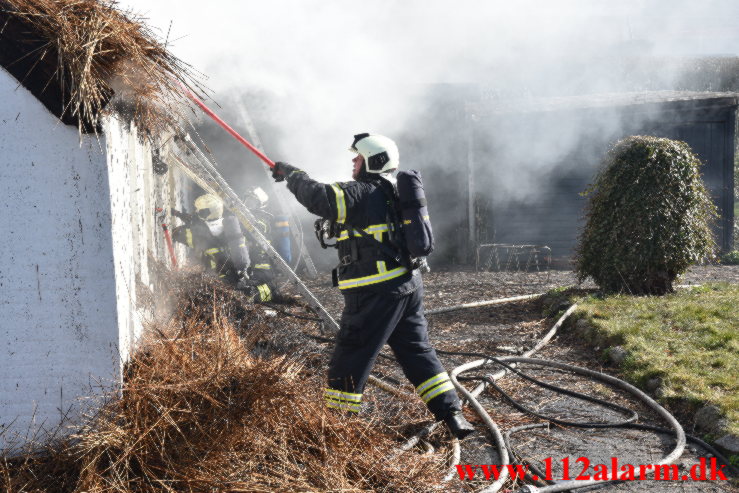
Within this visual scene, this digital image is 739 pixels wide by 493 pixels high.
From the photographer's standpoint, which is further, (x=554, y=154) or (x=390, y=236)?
(x=554, y=154)

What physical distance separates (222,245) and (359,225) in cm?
554

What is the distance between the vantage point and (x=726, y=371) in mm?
4746

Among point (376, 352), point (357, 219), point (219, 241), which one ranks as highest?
point (357, 219)

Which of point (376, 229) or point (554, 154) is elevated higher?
point (554, 154)

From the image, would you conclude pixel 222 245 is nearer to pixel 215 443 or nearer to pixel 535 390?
pixel 535 390

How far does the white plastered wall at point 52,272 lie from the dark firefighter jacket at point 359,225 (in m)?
1.14

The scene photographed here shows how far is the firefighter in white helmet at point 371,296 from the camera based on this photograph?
3834 millimetres

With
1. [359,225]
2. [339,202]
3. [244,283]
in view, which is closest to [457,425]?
[359,225]

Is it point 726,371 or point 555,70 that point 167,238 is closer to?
point 726,371

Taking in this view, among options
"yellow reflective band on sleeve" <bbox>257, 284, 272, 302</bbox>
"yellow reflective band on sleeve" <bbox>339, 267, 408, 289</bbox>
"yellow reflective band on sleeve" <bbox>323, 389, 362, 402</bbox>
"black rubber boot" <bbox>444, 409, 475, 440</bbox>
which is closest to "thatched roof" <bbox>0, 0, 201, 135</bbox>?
"yellow reflective band on sleeve" <bbox>339, 267, 408, 289</bbox>

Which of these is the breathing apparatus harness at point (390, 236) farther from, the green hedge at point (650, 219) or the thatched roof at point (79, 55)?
the green hedge at point (650, 219)

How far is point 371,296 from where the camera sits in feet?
12.8

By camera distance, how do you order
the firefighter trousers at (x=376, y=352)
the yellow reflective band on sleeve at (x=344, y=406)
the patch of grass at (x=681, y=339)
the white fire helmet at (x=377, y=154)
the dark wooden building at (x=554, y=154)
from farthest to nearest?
the dark wooden building at (x=554, y=154), the patch of grass at (x=681, y=339), the white fire helmet at (x=377, y=154), the firefighter trousers at (x=376, y=352), the yellow reflective band on sleeve at (x=344, y=406)

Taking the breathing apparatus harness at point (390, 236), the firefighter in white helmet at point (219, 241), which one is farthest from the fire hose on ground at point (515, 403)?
the firefighter in white helmet at point (219, 241)
